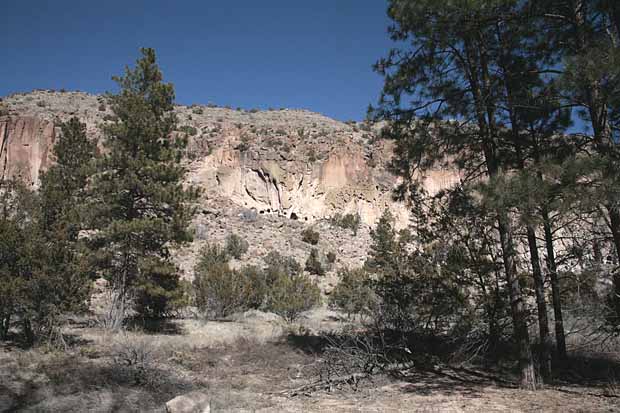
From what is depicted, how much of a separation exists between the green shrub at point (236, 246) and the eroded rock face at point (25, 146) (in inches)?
664

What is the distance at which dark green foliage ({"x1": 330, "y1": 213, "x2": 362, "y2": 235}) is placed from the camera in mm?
36094

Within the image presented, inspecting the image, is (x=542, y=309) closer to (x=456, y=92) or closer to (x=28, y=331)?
(x=456, y=92)

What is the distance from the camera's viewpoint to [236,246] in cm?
2925

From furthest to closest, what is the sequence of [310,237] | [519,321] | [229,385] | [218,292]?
[310,237] → [218,292] → [229,385] → [519,321]

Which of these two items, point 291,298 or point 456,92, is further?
point 291,298

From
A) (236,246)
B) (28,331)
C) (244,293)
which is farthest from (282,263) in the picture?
(28,331)

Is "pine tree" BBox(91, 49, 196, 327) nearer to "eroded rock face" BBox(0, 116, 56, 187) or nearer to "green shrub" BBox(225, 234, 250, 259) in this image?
"green shrub" BBox(225, 234, 250, 259)

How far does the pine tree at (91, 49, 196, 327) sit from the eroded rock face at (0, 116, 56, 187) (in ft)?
77.2

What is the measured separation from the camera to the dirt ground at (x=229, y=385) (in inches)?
256

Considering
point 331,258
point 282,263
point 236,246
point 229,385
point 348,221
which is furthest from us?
point 348,221

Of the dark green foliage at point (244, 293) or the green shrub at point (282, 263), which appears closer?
the dark green foliage at point (244, 293)

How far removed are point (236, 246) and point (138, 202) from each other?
47.9 feet

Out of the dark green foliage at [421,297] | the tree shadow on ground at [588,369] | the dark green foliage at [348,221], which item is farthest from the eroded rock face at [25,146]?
the tree shadow on ground at [588,369]

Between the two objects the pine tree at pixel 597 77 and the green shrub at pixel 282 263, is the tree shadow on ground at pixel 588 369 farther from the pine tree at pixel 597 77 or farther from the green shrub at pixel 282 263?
the green shrub at pixel 282 263
